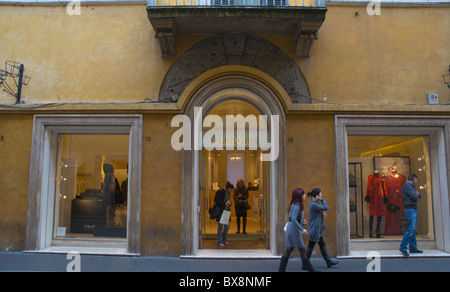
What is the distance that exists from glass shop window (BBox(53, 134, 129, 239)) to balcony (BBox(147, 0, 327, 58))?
9.26 ft

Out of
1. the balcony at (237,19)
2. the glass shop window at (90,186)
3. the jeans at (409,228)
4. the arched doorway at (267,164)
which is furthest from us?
the glass shop window at (90,186)

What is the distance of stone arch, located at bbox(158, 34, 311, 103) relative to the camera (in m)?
7.86

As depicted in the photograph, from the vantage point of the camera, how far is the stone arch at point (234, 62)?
7.86 metres

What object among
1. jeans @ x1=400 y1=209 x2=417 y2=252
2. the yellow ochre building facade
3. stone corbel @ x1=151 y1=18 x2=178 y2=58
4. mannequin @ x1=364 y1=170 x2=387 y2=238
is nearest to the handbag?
the yellow ochre building facade

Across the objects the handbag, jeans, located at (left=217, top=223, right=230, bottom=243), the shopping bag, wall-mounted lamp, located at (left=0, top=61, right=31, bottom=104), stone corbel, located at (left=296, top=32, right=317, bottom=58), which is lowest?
jeans, located at (left=217, top=223, right=230, bottom=243)

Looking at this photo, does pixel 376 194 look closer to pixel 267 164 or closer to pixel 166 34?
pixel 267 164

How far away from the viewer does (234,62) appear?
7.88 m

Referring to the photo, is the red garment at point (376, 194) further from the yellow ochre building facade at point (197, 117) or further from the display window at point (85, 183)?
the display window at point (85, 183)

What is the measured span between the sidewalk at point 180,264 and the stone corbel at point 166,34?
4.77 m

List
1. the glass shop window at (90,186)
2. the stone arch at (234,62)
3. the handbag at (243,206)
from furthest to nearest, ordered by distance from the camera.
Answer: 1. the handbag at (243,206)
2. the glass shop window at (90,186)
3. the stone arch at (234,62)

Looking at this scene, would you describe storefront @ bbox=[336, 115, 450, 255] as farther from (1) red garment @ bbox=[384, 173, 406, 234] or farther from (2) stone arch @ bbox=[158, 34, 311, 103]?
(2) stone arch @ bbox=[158, 34, 311, 103]

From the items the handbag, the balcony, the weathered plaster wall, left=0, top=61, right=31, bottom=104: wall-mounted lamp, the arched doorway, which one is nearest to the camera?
the balcony

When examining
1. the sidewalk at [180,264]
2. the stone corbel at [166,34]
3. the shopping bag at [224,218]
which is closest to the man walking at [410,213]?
the sidewalk at [180,264]
